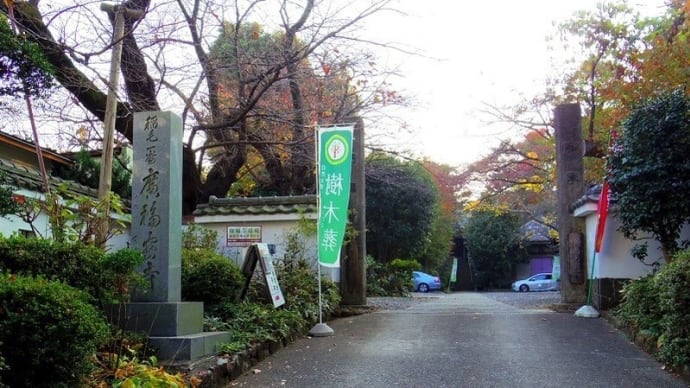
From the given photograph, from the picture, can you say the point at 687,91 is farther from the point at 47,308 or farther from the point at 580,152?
the point at 47,308

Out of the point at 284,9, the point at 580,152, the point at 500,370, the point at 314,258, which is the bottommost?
the point at 500,370

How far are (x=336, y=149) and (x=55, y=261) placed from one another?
5421 millimetres

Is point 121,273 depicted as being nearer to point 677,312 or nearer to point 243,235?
point 677,312

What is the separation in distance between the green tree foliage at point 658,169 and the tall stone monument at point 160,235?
6.69 meters

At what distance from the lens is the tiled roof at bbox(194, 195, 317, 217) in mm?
12180

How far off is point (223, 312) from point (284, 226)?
4.17 m

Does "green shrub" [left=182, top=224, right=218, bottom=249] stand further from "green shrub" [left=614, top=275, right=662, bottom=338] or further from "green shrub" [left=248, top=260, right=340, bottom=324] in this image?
"green shrub" [left=614, top=275, right=662, bottom=338]

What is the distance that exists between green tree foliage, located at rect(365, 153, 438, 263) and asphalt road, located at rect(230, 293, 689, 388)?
18687mm

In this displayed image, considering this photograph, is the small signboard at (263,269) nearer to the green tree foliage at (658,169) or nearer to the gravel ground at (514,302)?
the gravel ground at (514,302)

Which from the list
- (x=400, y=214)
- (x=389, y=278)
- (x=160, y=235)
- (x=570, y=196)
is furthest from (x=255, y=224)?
(x=400, y=214)

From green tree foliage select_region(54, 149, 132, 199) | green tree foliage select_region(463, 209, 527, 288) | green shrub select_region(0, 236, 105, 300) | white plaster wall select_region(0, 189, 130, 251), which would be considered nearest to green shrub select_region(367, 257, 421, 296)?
green tree foliage select_region(54, 149, 132, 199)

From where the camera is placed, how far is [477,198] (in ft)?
82.3

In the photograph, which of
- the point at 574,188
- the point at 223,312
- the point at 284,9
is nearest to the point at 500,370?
the point at 223,312

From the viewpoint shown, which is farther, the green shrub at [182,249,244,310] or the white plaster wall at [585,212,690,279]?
the white plaster wall at [585,212,690,279]
